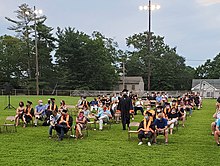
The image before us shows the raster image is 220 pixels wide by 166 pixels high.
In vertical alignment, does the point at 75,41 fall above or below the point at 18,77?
above

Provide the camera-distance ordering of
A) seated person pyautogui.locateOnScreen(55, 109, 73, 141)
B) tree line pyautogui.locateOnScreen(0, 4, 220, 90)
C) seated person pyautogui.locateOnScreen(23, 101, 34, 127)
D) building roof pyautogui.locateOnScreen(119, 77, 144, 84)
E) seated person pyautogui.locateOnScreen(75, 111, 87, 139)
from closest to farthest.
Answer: seated person pyautogui.locateOnScreen(55, 109, 73, 141) < seated person pyautogui.locateOnScreen(75, 111, 87, 139) < seated person pyautogui.locateOnScreen(23, 101, 34, 127) < tree line pyautogui.locateOnScreen(0, 4, 220, 90) < building roof pyautogui.locateOnScreen(119, 77, 144, 84)

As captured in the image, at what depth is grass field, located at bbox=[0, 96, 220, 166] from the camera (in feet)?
26.1

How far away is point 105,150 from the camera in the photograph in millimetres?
9250

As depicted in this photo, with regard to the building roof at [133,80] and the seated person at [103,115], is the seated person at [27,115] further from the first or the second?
the building roof at [133,80]

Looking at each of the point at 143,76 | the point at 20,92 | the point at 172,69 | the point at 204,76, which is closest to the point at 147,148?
the point at 20,92

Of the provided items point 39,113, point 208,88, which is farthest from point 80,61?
point 39,113

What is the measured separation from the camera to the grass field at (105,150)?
7957 mm

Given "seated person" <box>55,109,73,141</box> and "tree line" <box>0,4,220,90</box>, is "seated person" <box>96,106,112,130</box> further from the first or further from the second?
"tree line" <box>0,4,220,90</box>

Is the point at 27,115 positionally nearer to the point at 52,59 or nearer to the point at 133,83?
the point at 52,59

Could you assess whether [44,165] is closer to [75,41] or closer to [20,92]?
[20,92]

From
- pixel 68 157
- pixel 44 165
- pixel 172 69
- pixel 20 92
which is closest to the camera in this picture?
pixel 44 165

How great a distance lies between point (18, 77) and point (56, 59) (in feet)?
23.9

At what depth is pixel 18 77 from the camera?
56.5 meters

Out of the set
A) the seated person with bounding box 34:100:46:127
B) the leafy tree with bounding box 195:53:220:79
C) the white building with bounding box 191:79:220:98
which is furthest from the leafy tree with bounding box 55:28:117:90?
the seated person with bounding box 34:100:46:127
